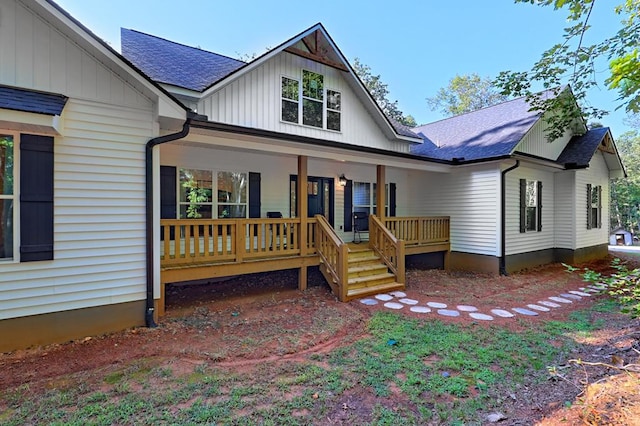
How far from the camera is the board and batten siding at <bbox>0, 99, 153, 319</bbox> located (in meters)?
4.37

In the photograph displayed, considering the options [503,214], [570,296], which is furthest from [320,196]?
[570,296]

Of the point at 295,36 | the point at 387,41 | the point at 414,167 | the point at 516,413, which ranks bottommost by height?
the point at 516,413

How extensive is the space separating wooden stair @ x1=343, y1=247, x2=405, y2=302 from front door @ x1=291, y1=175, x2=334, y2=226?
7.00ft

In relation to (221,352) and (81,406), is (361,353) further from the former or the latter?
(81,406)

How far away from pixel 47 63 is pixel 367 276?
272 inches

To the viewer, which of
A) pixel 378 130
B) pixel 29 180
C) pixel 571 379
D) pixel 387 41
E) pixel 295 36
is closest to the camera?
pixel 571 379

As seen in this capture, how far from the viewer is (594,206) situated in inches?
527

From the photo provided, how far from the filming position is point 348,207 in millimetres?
10812

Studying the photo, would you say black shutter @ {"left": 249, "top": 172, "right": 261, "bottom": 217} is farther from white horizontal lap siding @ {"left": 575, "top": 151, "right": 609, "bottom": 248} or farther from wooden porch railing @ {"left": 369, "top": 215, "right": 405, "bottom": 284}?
white horizontal lap siding @ {"left": 575, "top": 151, "right": 609, "bottom": 248}

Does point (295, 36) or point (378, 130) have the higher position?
point (295, 36)

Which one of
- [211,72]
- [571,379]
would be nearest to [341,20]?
[211,72]

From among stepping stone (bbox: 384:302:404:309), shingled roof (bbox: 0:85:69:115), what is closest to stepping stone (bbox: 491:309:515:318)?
stepping stone (bbox: 384:302:404:309)

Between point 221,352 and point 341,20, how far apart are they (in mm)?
18196

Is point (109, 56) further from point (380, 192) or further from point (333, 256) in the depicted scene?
point (380, 192)
